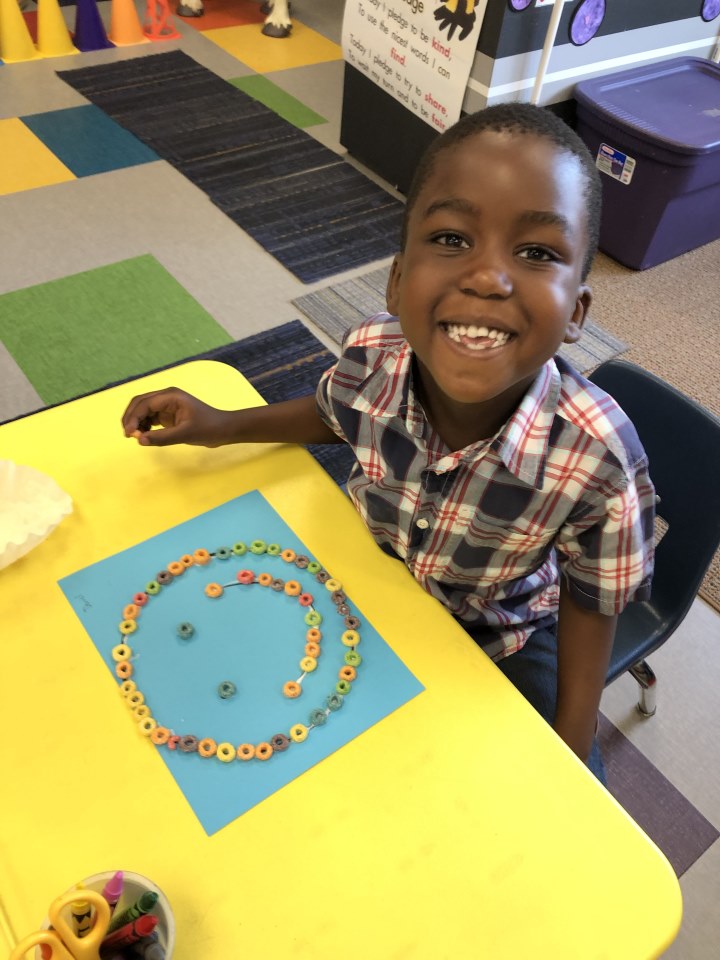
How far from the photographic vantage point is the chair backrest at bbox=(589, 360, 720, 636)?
35.6 inches

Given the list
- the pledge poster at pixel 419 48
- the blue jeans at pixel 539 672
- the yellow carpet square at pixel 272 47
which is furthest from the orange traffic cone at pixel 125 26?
the blue jeans at pixel 539 672

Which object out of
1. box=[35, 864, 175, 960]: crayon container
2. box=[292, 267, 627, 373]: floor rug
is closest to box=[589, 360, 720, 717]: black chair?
box=[35, 864, 175, 960]: crayon container

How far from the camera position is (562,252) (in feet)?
2.06

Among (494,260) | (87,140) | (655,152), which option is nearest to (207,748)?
(494,260)

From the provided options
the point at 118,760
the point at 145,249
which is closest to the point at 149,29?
the point at 145,249

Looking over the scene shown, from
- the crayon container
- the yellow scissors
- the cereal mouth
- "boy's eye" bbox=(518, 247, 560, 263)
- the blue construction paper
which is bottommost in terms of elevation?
the blue construction paper

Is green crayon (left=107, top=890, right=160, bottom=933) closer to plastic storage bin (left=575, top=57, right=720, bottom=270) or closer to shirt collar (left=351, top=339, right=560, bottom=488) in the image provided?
shirt collar (left=351, top=339, right=560, bottom=488)

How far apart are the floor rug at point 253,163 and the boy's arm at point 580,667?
5.35 feet

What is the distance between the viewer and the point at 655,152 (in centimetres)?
211

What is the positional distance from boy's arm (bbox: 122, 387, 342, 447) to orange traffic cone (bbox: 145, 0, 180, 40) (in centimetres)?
314

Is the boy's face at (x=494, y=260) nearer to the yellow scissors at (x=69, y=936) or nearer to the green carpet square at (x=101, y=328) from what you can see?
the yellow scissors at (x=69, y=936)

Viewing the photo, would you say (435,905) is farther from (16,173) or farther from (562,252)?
(16,173)

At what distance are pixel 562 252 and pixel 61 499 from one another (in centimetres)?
54

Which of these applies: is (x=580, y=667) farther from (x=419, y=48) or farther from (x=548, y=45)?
(x=419, y=48)
